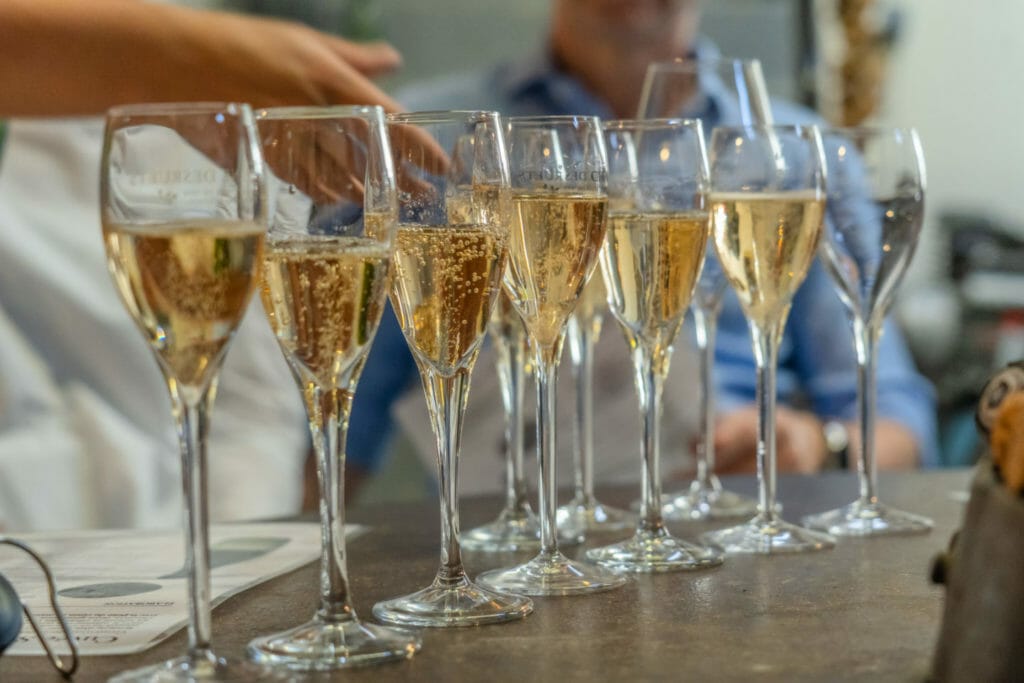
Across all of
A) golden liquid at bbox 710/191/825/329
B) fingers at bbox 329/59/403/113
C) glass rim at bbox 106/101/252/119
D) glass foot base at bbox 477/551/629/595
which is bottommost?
glass foot base at bbox 477/551/629/595

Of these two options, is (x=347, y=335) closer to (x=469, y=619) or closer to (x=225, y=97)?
(x=469, y=619)

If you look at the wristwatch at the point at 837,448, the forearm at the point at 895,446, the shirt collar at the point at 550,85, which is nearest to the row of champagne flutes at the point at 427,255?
the wristwatch at the point at 837,448

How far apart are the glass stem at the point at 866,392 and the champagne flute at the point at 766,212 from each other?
11cm

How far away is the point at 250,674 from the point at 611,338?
0.91 meters

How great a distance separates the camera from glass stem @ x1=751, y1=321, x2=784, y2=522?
1060 mm

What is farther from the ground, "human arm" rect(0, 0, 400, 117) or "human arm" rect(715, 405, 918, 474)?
"human arm" rect(0, 0, 400, 117)

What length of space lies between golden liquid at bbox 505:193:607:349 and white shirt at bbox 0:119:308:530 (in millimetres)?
1702

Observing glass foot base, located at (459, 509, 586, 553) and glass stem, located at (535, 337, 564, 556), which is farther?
glass foot base, located at (459, 509, 586, 553)

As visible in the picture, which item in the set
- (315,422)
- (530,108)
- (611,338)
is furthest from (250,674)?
(530,108)

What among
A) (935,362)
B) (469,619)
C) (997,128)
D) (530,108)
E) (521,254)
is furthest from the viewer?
(997,128)

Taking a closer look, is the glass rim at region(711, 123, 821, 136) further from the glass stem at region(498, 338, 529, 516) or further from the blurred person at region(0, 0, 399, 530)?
the blurred person at region(0, 0, 399, 530)

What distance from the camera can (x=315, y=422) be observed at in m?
0.73

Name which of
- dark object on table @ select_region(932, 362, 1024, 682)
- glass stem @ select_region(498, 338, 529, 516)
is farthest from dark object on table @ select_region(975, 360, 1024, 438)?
glass stem @ select_region(498, 338, 529, 516)

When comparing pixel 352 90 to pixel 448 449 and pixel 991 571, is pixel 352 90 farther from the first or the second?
pixel 991 571
